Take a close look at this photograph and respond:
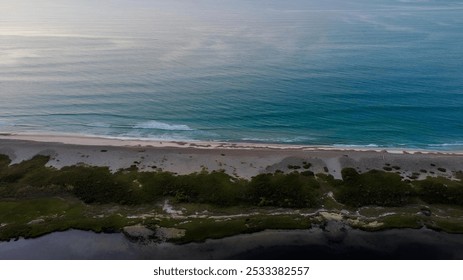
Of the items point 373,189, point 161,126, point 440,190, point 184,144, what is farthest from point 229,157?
point 440,190

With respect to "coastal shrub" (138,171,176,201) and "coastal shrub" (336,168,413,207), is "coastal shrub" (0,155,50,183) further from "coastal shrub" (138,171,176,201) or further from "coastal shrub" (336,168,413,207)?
"coastal shrub" (336,168,413,207)

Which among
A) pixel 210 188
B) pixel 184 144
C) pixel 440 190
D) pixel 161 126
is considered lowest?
pixel 210 188

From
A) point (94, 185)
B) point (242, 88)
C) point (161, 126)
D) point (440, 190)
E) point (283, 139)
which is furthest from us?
point (242, 88)

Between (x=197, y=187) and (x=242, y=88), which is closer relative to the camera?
(x=197, y=187)

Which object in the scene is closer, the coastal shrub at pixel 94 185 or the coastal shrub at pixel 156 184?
the coastal shrub at pixel 94 185

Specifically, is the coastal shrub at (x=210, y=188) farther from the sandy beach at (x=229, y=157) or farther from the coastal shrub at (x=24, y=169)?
the coastal shrub at (x=24, y=169)

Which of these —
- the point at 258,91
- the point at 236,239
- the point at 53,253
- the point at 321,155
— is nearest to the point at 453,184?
the point at 321,155

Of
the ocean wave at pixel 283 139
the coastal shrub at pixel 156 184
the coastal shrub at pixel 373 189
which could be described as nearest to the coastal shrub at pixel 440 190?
the coastal shrub at pixel 373 189

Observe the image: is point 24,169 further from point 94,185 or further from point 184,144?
point 184,144
